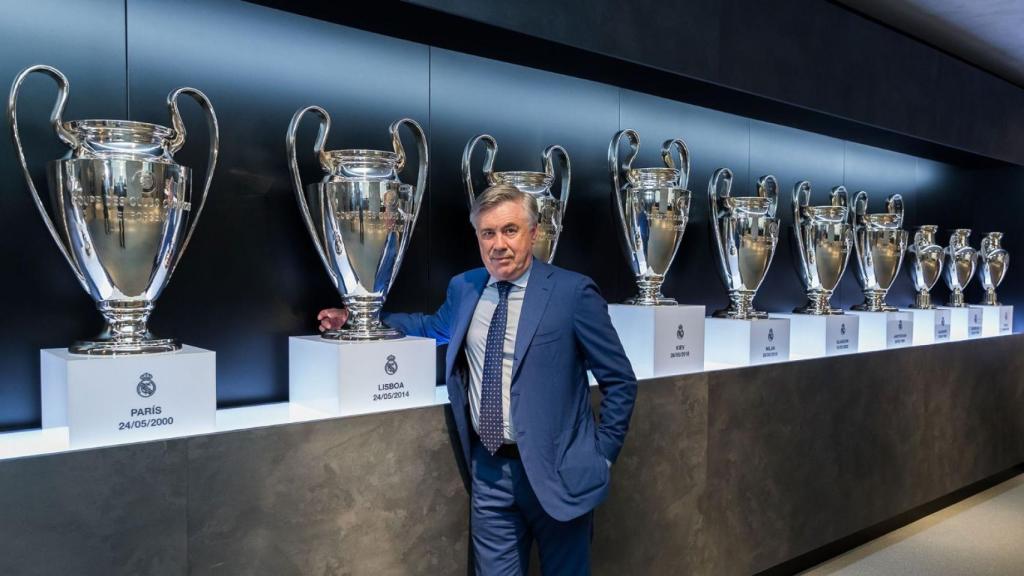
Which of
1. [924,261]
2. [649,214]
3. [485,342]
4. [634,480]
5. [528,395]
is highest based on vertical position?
[649,214]

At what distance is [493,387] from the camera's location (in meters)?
1.80

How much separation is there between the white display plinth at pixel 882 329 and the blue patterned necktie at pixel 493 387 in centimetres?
223

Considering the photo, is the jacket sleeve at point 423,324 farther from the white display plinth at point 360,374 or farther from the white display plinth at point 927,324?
the white display plinth at point 927,324

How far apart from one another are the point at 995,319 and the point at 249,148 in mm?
4214

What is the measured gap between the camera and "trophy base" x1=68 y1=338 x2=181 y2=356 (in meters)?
1.51

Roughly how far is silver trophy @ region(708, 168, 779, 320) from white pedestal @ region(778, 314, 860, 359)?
0.83ft

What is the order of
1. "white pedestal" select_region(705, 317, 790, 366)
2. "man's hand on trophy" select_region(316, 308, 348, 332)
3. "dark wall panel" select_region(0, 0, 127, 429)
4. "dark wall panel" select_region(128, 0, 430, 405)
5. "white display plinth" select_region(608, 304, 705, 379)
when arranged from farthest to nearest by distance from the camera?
"white pedestal" select_region(705, 317, 790, 366) → "white display plinth" select_region(608, 304, 705, 379) → "man's hand on trophy" select_region(316, 308, 348, 332) → "dark wall panel" select_region(128, 0, 430, 405) → "dark wall panel" select_region(0, 0, 127, 429)

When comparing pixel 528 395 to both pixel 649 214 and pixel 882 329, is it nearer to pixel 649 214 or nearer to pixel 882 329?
pixel 649 214

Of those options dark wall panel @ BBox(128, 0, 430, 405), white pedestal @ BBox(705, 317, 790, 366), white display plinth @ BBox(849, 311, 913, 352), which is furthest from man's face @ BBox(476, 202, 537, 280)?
white display plinth @ BBox(849, 311, 913, 352)

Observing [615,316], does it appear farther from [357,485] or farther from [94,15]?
[94,15]

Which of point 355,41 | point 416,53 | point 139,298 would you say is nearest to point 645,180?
point 416,53

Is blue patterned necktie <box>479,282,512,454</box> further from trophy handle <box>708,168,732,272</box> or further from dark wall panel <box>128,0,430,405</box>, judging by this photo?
trophy handle <box>708,168,732,272</box>

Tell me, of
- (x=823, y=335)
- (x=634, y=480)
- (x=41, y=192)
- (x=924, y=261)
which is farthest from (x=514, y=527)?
(x=924, y=261)

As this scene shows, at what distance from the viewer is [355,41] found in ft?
7.34
